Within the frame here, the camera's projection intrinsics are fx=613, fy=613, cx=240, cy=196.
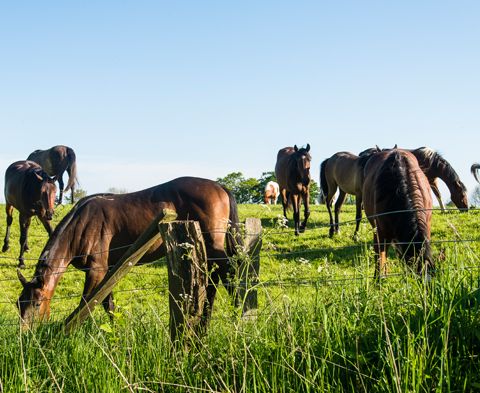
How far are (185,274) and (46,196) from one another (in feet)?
33.1

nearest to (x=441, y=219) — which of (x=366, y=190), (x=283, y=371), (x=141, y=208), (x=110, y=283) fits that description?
(x=366, y=190)

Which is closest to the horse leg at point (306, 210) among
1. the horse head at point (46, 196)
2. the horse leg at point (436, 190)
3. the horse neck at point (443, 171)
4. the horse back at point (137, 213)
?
the horse neck at point (443, 171)

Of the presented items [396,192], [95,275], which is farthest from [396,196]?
[95,275]

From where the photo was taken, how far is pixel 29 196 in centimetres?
1407

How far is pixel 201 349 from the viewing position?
385 cm

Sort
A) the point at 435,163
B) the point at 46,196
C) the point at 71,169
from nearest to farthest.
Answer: the point at 46,196 < the point at 435,163 < the point at 71,169

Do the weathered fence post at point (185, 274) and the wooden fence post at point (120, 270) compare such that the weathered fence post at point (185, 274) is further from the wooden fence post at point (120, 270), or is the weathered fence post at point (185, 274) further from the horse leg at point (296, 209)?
the horse leg at point (296, 209)

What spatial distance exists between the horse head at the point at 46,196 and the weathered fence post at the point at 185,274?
9954 millimetres

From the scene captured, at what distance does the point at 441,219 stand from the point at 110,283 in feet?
40.2

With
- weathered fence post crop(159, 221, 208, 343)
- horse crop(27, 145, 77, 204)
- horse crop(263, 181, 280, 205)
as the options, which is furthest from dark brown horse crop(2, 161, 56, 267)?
horse crop(263, 181, 280, 205)

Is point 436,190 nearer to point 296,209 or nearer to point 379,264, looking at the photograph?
point 296,209

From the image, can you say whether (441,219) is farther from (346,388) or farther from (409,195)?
(346,388)

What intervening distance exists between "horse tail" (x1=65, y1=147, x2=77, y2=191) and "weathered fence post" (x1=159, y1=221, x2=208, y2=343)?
16607 mm

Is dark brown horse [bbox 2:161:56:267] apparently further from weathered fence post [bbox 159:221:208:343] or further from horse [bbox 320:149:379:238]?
weathered fence post [bbox 159:221:208:343]
